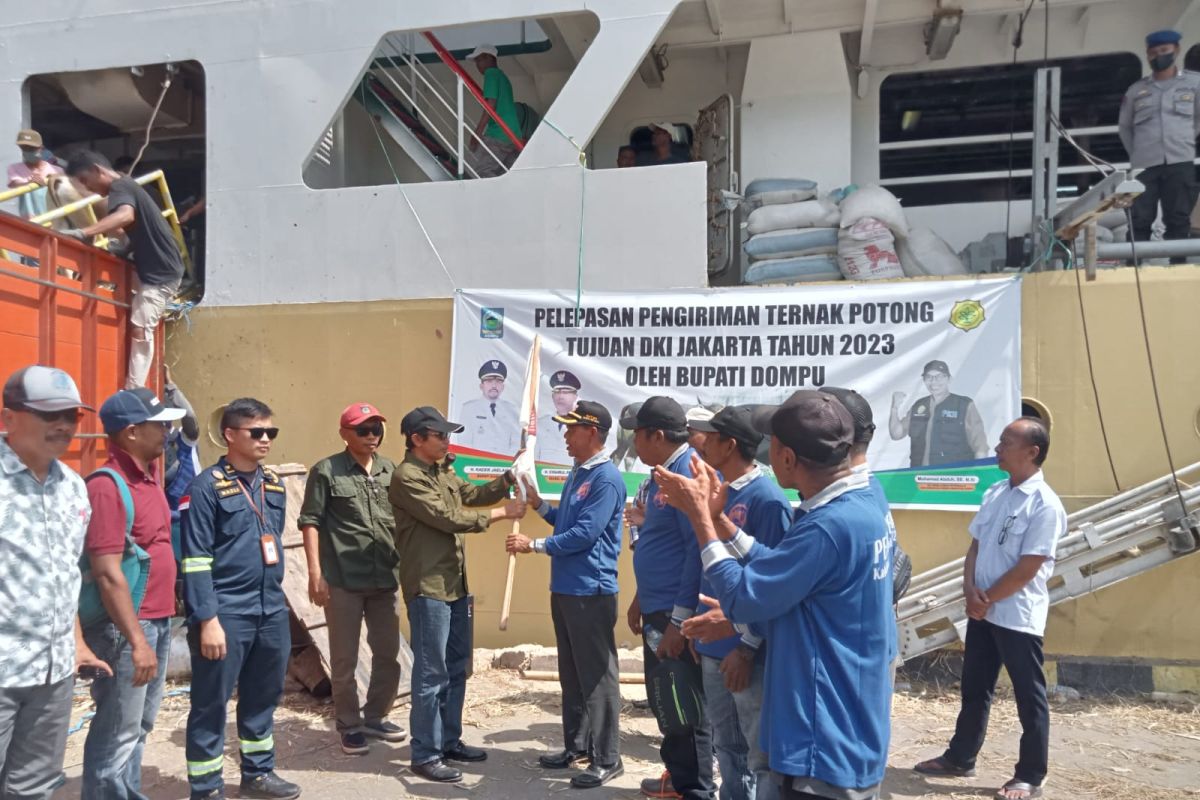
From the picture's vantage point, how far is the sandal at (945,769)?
4.39m

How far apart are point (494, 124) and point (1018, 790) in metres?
6.22

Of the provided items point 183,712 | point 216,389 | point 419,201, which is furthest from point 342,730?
point 419,201

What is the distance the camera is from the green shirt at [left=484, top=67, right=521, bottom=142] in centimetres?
765

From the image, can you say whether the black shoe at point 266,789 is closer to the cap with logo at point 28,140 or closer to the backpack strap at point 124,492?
the backpack strap at point 124,492

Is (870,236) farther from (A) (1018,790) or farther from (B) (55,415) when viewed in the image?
(B) (55,415)

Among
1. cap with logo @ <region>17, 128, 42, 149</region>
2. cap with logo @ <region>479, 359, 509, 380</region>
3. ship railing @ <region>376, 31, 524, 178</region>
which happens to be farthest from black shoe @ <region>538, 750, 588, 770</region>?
cap with logo @ <region>17, 128, 42, 149</region>

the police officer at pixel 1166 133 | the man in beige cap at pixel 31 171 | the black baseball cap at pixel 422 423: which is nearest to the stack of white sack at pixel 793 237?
the police officer at pixel 1166 133

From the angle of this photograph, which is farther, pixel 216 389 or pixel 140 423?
pixel 216 389

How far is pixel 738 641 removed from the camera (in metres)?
3.18

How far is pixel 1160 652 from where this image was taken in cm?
561

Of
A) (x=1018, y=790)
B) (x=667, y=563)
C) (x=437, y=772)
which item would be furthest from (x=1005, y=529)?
(x=437, y=772)

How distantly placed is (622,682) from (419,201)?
3.83 metres

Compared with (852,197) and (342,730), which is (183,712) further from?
(852,197)

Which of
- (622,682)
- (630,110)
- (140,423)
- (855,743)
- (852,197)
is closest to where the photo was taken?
(855,743)
